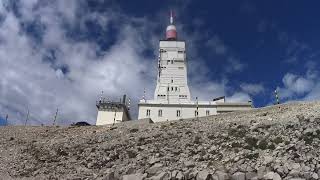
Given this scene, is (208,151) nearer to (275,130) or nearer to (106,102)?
(275,130)

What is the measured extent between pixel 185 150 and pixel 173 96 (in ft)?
166

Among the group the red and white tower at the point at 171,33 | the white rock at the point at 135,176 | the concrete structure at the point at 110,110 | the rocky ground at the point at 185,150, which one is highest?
the red and white tower at the point at 171,33

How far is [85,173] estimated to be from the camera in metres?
30.0

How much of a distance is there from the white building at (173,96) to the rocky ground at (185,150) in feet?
95.1

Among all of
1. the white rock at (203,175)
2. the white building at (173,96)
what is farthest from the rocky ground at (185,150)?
the white building at (173,96)

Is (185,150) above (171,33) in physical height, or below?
below

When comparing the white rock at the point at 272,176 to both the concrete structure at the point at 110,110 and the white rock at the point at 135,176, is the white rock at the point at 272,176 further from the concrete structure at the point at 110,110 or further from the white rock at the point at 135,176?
the concrete structure at the point at 110,110

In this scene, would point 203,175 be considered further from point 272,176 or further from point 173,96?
point 173,96

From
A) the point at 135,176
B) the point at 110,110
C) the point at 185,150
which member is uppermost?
the point at 110,110

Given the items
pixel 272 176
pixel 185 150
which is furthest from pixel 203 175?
pixel 185 150

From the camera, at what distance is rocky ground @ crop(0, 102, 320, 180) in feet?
87.7

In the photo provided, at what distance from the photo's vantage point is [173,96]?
8194cm

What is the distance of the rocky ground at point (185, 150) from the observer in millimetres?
26734

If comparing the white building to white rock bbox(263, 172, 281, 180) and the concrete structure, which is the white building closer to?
the concrete structure
